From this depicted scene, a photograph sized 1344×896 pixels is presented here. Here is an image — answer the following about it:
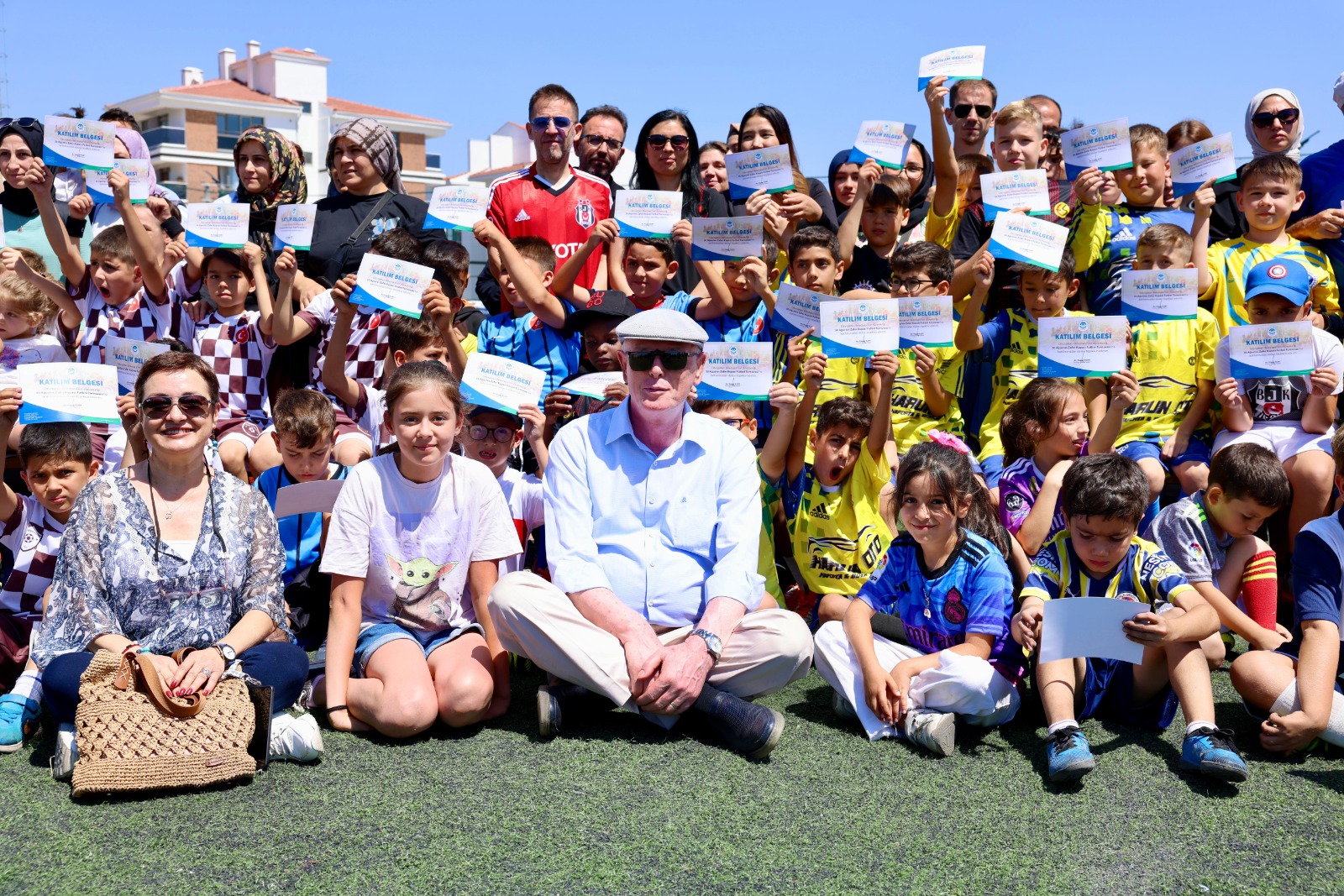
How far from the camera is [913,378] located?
19.9 ft

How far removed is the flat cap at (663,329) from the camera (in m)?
4.41

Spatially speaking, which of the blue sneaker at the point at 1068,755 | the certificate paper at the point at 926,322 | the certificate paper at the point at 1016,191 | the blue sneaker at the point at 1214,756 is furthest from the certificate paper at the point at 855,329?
the blue sneaker at the point at 1214,756

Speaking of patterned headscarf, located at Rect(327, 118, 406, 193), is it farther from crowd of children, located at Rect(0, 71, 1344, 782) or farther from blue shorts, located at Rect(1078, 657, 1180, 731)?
blue shorts, located at Rect(1078, 657, 1180, 731)

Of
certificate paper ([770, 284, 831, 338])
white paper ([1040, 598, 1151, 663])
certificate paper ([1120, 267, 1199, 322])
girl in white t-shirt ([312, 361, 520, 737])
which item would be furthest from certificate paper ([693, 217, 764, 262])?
white paper ([1040, 598, 1151, 663])

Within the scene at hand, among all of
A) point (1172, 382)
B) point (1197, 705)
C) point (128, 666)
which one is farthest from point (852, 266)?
point (128, 666)

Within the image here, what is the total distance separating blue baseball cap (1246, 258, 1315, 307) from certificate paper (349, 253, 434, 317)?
391cm

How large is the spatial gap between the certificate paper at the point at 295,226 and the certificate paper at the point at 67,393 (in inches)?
62.2

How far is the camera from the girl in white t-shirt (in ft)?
13.8

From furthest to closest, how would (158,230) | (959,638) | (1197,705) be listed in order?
(158,230) → (959,638) → (1197,705)

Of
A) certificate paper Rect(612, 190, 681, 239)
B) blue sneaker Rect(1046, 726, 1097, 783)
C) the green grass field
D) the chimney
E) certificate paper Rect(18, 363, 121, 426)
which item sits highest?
the chimney

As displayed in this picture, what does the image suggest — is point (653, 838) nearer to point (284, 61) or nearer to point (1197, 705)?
point (1197, 705)

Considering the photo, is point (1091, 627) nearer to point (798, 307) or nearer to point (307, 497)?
point (798, 307)

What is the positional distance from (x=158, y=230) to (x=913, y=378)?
4305mm

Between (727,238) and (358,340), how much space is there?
202 centimetres
